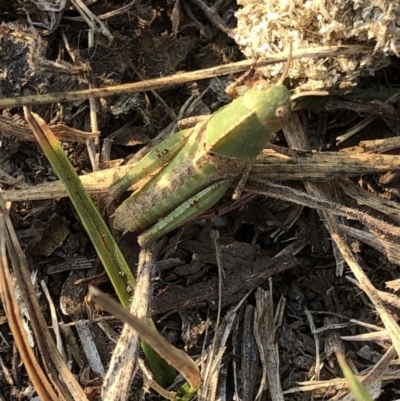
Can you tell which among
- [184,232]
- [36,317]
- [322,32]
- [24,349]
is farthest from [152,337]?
[322,32]

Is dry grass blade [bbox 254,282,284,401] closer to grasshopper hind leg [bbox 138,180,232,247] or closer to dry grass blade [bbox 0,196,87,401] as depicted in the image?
grasshopper hind leg [bbox 138,180,232,247]

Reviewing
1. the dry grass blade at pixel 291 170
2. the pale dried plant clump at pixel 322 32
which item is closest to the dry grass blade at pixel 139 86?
the pale dried plant clump at pixel 322 32

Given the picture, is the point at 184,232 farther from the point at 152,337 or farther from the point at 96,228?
Result: the point at 152,337

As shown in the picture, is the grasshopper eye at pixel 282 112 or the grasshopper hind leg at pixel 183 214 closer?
the grasshopper eye at pixel 282 112

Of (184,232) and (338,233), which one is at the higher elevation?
(184,232)

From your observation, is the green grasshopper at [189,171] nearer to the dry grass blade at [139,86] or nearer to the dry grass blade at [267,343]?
the dry grass blade at [139,86]

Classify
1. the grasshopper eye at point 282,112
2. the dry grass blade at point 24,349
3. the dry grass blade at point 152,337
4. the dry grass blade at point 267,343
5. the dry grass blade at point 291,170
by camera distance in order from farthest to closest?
the dry grass blade at point 291,170, the dry grass blade at point 267,343, the grasshopper eye at point 282,112, the dry grass blade at point 24,349, the dry grass blade at point 152,337
